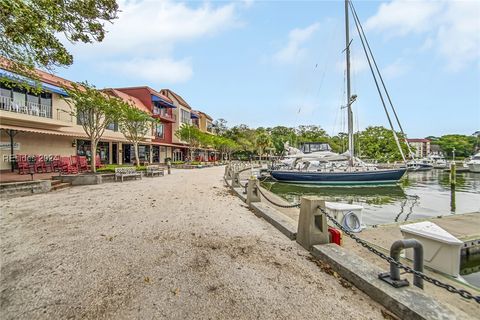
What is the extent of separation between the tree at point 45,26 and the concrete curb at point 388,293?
18.5ft

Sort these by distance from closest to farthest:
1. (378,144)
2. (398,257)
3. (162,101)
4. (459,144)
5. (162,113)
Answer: (398,257) → (162,101) → (162,113) → (378,144) → (459,144)

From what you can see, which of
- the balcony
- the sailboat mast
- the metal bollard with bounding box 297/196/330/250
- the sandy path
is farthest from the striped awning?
the sailboat mast

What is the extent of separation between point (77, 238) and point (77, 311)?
8.44 ft

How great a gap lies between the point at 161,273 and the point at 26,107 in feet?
63.4

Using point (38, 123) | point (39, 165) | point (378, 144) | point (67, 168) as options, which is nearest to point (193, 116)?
point (38, 123)

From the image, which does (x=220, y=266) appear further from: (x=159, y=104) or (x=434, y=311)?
(x=159, y=104)

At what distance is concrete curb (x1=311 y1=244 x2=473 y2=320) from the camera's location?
2508 mm

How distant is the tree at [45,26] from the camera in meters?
3.72

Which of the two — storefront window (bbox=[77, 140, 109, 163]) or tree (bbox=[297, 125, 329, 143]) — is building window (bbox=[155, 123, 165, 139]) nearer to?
storefront window (bbox=[77, 140, 109, 163])

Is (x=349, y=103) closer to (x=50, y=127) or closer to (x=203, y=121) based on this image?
(x=50, y=127)

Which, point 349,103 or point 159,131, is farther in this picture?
point 159,131

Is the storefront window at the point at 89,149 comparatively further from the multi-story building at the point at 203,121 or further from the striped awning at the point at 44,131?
the multi-story building at the point at 203,121

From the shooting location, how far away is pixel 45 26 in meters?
3.92

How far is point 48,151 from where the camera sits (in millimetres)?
18797
